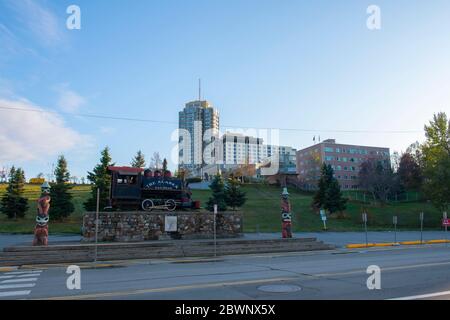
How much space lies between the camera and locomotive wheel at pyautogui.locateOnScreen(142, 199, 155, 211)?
81.1 ft

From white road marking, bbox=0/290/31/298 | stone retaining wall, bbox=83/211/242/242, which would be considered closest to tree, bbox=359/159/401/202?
stone retaining wall, bbox=83/211/242/242

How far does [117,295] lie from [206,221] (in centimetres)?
1643

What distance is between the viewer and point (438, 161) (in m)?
48.7

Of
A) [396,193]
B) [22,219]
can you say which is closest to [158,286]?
[22,219]

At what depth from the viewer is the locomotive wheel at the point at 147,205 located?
24.7 m

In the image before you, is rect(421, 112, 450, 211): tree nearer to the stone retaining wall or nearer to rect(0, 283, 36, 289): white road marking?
the stone retaining wall

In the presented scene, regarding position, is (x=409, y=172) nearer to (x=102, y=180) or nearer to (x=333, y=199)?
(x=333, y=199)

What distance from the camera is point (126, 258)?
1880 centimetres

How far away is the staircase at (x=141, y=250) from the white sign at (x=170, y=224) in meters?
2.94

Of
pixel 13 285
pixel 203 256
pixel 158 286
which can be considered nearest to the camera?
pixel 158 286

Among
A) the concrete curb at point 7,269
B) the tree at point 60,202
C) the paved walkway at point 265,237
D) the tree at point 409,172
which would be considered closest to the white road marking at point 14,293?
the concrete curb at point 7,269

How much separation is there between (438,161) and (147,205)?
4045 cm

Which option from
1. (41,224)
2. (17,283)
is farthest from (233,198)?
(17,283)

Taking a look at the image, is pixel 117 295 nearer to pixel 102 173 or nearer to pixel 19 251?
pixel 19 251
